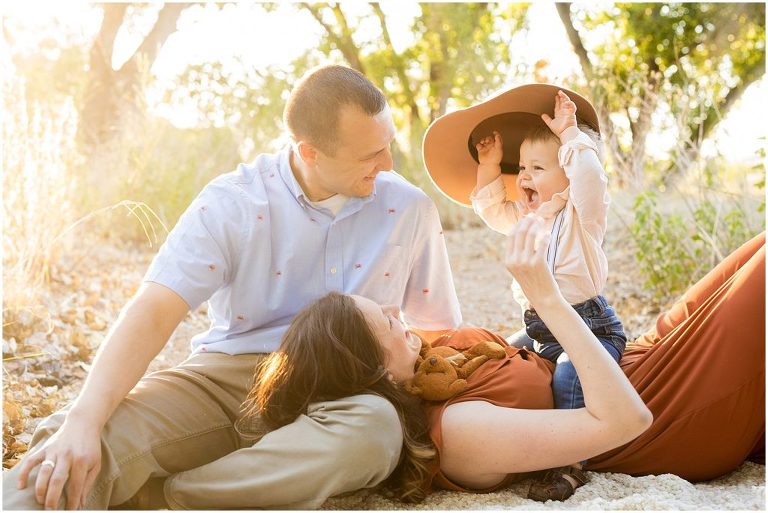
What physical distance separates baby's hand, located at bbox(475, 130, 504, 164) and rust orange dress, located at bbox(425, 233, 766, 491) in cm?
81

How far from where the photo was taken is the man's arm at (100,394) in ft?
6.97

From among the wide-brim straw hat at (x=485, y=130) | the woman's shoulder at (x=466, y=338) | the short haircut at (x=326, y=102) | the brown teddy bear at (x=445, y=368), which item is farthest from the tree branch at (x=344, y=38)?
the brown teddy bear at (x=445, y=368)

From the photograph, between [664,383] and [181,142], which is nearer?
[664,383]

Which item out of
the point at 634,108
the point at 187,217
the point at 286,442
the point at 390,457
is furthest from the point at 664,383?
the point at 634,108

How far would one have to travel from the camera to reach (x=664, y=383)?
2629 millimetres

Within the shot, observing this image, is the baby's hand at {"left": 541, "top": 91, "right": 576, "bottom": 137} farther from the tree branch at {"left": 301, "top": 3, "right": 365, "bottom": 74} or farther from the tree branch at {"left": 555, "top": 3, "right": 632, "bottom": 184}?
the tree branch at {"left": 301, "top": 3, "right": 365, "bottom": 74}

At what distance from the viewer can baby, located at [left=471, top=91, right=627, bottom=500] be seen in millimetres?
2719

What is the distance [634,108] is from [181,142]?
4.44 metres

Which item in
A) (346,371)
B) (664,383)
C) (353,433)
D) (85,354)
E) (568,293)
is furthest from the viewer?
(85,354)

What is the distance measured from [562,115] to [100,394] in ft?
5.66

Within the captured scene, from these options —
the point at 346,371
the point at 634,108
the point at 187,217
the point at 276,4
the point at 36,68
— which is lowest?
the point at 346,371

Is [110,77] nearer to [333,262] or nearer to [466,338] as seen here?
[333,262]

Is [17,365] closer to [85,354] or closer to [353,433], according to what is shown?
[85,354]

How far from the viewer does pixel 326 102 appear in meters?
2.99
